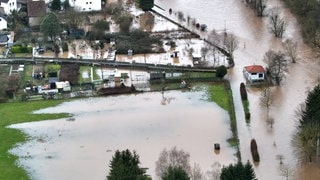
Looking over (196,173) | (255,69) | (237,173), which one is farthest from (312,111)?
(255,69)

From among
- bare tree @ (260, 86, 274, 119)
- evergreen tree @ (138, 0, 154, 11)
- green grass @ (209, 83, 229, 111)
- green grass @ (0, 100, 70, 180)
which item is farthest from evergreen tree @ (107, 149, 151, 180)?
evergreen tree @ (138, 0, 154, 11)

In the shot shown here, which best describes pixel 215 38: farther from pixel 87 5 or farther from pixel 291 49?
pixel 87 5

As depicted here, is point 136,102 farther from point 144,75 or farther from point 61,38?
point 61,38

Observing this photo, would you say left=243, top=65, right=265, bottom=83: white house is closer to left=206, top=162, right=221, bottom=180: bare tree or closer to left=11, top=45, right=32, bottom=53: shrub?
left=206, top=162, right=221, bottom=180: bare tree

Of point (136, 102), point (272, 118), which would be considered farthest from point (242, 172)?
point (136, 102)

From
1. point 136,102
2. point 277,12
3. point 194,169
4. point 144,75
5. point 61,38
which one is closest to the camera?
point 194,169

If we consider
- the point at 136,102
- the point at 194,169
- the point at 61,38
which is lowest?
the point at 194,169
